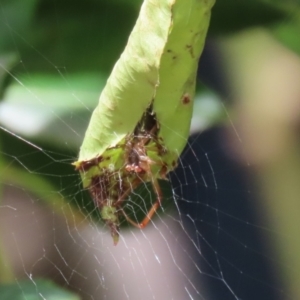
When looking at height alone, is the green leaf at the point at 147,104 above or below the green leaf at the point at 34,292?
above

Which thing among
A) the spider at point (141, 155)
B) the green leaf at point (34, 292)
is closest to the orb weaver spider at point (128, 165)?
the spider at point (141, 155)

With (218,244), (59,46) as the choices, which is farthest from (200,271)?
(59,46)

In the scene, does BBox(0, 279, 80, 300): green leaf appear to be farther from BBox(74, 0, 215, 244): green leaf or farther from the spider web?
BBox(74, 0, 215, 244): green leaf

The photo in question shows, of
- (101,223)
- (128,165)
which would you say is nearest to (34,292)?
(101,223)

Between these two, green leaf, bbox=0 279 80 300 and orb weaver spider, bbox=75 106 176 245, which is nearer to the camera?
orb weaver spider, bbox=75 106 176 245

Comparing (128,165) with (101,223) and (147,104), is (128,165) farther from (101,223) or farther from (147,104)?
(101,223)

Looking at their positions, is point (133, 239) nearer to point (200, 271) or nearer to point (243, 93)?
point (200, 271)

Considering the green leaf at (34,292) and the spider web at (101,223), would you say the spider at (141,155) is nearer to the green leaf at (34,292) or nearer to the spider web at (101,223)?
the spider web at (101,223)

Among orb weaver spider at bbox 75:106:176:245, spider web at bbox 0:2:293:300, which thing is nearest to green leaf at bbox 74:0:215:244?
orb weaver spider at bbox 75:106:176:245
